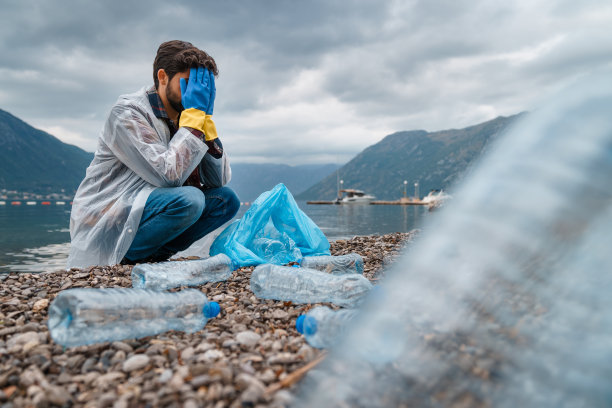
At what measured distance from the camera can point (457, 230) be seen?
125cm

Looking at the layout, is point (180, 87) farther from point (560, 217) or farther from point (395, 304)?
point (560, 217)

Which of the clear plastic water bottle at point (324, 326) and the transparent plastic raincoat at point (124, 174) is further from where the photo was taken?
the transparent plastic raincoat at point (124, 174)

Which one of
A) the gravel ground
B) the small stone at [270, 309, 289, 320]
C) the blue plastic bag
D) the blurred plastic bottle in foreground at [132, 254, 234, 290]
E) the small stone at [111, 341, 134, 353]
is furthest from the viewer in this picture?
the blue plastic bag

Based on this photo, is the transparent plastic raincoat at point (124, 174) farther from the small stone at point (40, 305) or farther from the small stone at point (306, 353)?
the small stone at point (306, 353)

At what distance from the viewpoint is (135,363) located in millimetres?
1254

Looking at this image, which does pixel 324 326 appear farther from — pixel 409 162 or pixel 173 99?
pixel 409 162

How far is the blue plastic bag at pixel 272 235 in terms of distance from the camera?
3.23m

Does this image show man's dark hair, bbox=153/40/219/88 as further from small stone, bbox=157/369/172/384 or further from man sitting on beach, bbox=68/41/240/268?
small stone, bbox=157/369/172/384

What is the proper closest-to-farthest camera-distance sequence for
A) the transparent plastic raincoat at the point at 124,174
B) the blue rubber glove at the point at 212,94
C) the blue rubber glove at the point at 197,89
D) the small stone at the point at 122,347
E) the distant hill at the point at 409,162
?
the small stone at the point at 122,347, the transparent plastic raincoat at the point at 124,174, the blue rubber glove at the point at 197,89, the blue rubber glove at the point at 212,94, the distant hill at the point at 409,162

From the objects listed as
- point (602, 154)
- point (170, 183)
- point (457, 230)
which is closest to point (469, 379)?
point (457, 230)

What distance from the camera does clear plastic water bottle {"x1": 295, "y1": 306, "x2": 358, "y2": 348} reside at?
1.43 metres

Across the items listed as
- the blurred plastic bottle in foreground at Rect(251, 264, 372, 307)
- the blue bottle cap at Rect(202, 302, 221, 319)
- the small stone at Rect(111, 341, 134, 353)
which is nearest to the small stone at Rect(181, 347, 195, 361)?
the small stone at Rect(111, 341, 134, 353)

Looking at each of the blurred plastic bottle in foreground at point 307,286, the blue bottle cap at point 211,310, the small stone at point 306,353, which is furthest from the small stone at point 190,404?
the blurred plastic bottle in foreground at point 307,286

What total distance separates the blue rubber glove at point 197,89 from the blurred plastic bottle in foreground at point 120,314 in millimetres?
1583
